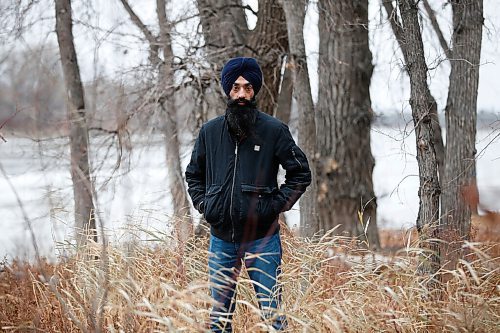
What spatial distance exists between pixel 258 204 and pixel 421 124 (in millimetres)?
1625

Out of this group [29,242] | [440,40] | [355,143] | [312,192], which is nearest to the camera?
[29,242]

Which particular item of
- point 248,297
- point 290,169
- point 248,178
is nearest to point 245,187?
point 248,178

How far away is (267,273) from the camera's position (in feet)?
12.9

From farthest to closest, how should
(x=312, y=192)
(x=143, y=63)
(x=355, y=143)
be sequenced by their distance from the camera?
1. (x=355, y=143)
2. (x=143, y=63)
3. (x=312, y=192)

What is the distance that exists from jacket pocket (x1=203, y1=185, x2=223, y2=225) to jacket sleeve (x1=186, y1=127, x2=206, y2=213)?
0.11 m

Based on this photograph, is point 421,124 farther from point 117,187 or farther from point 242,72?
point 117,187

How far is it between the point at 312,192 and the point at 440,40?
422 cm

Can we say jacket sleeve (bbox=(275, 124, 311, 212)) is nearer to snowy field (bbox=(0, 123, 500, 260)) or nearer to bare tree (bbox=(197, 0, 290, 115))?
snowy field (bbox=(0, 123, 500, 260))

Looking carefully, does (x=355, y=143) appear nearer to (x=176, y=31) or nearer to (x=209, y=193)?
(x=176, y=31)

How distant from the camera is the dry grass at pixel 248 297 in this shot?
3.57 metres

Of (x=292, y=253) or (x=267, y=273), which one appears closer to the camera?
(x=267, y=273)

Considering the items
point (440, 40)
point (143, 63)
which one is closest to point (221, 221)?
point (143, 63)

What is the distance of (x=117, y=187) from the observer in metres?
9.05

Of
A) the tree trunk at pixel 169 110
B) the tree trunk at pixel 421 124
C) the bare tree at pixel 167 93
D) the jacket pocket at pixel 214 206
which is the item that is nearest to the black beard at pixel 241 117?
the jacket pocket at pixel 214 206
